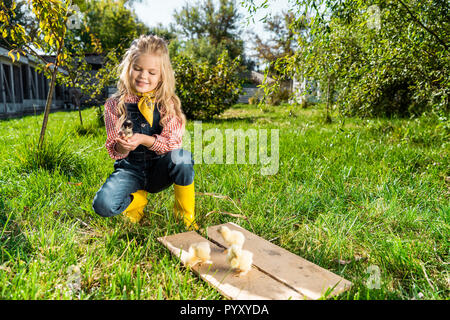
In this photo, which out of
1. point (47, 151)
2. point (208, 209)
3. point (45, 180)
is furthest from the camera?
point (47, 151)

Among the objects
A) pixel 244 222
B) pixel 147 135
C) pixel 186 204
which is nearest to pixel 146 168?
pixel 147 135

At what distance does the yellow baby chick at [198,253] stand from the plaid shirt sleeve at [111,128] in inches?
29.5

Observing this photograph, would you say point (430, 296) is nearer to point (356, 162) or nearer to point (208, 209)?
point (208, 209)

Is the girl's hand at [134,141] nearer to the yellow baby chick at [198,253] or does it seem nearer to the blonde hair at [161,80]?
the blonde hair at [161,80]

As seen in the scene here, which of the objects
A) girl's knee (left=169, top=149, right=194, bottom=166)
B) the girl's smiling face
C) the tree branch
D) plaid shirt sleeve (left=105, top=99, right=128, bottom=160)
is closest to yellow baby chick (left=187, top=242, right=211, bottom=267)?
girl's knee (left=169, top=149, right=194, bottom=166)

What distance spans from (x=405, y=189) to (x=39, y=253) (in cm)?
256

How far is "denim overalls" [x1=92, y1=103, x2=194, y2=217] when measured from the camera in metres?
1.93

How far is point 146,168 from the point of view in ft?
6.73

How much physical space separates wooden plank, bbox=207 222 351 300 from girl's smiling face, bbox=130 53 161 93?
0.99 m

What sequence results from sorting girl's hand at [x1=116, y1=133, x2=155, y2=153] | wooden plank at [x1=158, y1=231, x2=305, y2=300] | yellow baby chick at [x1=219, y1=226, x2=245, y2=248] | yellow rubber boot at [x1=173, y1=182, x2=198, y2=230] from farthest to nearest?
yellow rubber boot at [x1=173, y1=182, x2=198, y2=230], girl's hand at [x1=116, y1=133, x2=155, y2=153], yellow baby chick at [x1=219, y1=226, x2=245, y2=248], wooden plank at [x1=158, y1=231, x2=305, y2=300]

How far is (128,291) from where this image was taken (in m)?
1.36

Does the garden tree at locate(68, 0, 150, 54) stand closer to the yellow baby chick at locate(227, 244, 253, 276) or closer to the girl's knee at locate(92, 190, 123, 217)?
the girl's knee at locate(92, 190, 123, 217)

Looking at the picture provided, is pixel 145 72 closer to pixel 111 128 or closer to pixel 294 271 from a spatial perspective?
pixel 111 128
